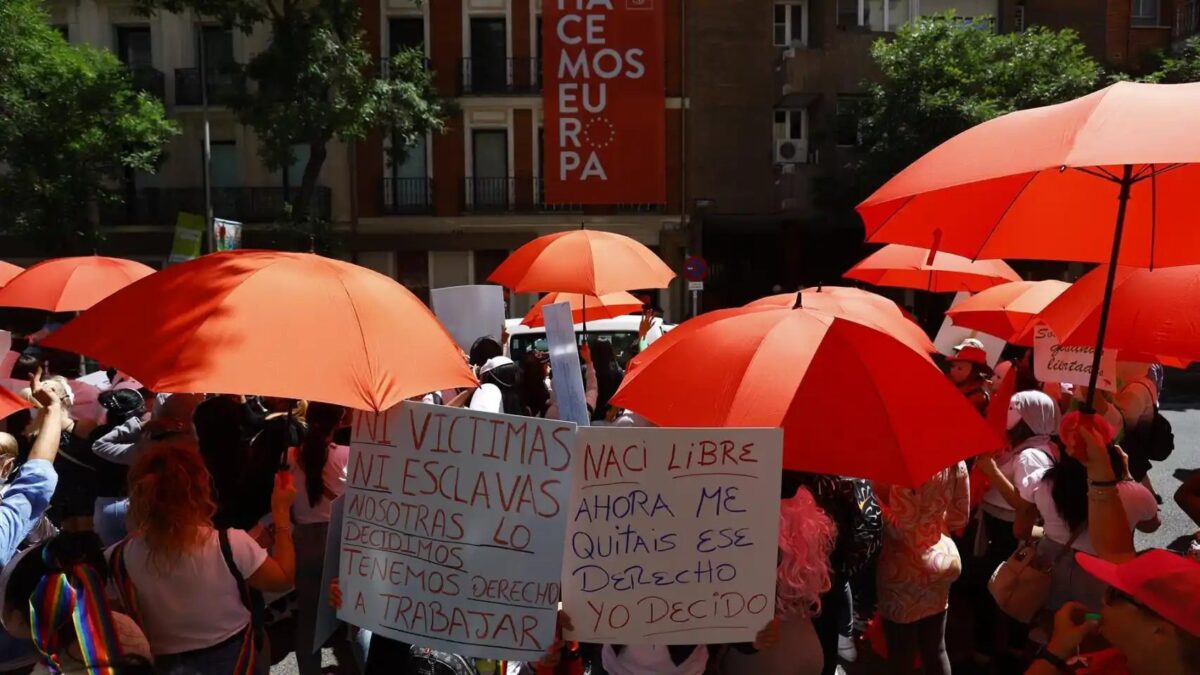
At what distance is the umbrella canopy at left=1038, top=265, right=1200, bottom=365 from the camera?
11.6ft

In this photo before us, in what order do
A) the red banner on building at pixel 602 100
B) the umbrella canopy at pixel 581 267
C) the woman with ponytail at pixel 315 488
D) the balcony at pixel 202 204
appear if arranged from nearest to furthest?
1. the woman with ponytail at pixel 315 488
2. the umbrella canopy at pixel 581 267
3. the red banner on building at pixel 602 100
4. the balcony at pixel 202 204

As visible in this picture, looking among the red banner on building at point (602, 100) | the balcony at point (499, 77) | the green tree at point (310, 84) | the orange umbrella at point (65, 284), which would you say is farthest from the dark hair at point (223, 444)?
the balcony at point (499, 77)

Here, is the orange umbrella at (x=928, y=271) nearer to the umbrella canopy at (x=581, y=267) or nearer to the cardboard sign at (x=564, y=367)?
the umbrella canopy at (x=581, y=267)

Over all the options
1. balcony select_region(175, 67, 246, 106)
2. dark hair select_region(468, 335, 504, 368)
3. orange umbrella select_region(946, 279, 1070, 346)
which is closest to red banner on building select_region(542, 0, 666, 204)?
balcony select_region(175, 67, 246, 106)

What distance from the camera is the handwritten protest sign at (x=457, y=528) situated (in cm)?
280

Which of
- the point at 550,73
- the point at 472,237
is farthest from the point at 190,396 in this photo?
the point at 472,237

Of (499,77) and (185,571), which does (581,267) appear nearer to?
(185,571)

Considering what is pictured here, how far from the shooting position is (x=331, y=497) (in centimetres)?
398

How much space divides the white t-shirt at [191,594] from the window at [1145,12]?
30.2m

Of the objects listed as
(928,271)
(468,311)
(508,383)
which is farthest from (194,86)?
(928,271)

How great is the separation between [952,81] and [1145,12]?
9.08 meters

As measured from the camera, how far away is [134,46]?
2703 cm

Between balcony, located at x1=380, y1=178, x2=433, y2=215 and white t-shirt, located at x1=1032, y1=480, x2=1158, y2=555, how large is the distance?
2456cm

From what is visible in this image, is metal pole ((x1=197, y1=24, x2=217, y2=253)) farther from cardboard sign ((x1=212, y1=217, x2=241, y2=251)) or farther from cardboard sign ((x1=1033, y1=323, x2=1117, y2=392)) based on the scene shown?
cardboard sign ((x1=1033, y1=323, x2=1117, y2=392))
